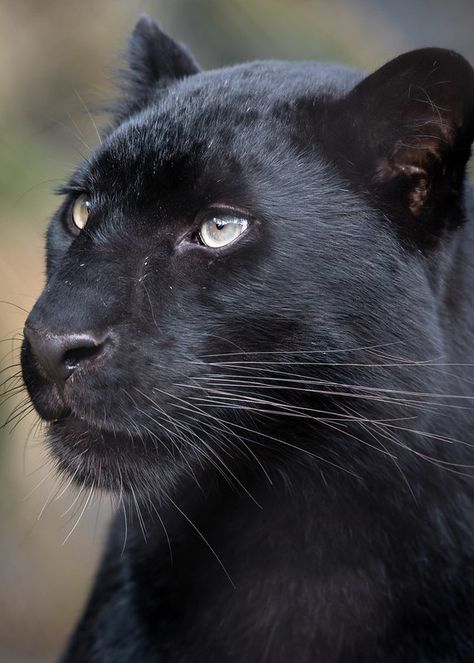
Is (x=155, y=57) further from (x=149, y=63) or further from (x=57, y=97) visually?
(x=57, y=97)

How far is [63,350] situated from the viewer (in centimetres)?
173

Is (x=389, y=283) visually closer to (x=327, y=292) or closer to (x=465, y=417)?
(x=327, y=292)

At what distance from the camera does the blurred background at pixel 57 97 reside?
3896 millimetres

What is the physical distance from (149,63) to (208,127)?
71cm

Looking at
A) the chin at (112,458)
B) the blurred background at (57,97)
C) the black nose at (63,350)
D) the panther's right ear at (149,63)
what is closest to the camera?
the black nose at (63,350)

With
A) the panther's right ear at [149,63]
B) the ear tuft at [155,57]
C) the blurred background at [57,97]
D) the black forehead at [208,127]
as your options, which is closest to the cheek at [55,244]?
the black forehead at [208,127]

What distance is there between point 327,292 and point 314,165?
28 centimetres

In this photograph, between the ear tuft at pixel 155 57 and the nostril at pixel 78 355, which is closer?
the nostril at pixel 78 355

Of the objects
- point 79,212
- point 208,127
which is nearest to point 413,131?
point 208,127

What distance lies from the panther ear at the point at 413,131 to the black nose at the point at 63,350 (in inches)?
24.9

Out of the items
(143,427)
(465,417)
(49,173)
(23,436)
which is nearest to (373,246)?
(465,417)

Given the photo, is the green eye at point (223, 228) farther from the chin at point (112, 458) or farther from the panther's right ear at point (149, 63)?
the panther's right ear at point (149, 63)

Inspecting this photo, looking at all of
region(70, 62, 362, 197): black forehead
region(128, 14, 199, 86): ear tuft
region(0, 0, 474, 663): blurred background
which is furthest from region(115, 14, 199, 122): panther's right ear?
region(0, 0, 474, 663): blurred background

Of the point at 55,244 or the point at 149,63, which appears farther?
the point at 149,63
